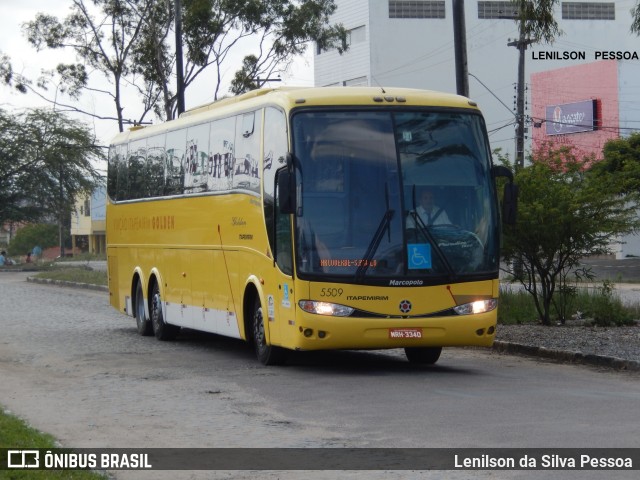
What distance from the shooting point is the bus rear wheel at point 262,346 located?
16.2 m

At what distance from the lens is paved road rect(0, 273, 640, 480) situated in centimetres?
1016

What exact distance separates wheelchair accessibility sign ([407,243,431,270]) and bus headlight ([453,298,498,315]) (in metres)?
0.68

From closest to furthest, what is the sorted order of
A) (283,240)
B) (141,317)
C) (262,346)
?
1. (283,240)
2. (262,346)
3. (141,317)

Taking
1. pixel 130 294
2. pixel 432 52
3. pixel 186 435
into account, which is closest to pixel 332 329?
pixel 186 435

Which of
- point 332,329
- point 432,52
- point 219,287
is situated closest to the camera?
point 332,329

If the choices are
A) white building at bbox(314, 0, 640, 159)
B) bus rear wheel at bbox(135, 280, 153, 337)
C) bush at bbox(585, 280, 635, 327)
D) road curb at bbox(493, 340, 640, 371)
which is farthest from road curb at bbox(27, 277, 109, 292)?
white building at bbox(314, 0, 640, 159)

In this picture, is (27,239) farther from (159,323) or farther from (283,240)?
(283,240)

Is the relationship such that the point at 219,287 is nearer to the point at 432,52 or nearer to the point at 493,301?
the point at 493,301

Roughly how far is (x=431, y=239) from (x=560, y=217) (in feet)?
16.8

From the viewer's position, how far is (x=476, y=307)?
15.4 meters

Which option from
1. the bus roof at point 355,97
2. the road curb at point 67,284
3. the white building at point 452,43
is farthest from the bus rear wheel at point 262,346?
the white building at point 452,43

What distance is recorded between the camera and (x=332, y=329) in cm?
1485

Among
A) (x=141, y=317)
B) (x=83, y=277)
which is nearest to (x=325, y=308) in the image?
(x=141, y=317)

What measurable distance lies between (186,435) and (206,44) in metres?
31.4
